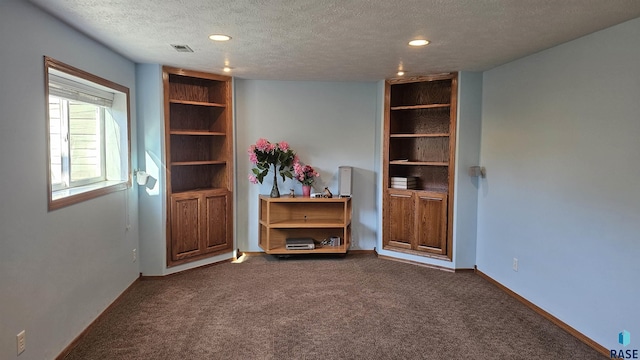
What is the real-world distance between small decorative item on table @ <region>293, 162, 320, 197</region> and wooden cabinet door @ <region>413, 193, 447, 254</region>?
131 cm

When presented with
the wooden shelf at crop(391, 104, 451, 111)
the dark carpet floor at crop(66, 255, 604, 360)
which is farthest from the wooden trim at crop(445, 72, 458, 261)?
the dark carpet floor at crop(66, 255, 604, 360)

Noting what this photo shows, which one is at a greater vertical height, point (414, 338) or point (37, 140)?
point (37, 140)

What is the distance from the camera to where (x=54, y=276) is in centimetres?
262

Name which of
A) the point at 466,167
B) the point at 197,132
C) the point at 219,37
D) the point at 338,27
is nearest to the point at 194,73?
the point at 197,132

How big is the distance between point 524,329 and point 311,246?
254cm

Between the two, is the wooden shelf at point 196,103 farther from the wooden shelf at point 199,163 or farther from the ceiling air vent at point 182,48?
the ceiling air vent at point 182,48

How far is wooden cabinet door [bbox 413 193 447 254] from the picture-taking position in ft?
15.4

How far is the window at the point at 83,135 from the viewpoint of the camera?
2.83 m

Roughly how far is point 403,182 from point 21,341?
392 centimetres

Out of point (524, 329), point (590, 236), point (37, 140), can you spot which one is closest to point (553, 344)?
point (524, 329)

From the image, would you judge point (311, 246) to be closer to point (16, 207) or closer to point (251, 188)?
point (251, 188)

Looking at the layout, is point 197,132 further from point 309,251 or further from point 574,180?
point 574,180

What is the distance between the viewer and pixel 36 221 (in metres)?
2.41

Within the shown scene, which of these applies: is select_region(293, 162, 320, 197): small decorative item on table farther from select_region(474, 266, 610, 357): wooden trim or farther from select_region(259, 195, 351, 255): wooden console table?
select_region(474, 266, 610, 357): wooden trim
